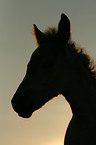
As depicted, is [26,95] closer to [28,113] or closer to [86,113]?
[28,113]

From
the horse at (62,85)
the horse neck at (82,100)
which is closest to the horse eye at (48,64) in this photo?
the horse at (62,85)

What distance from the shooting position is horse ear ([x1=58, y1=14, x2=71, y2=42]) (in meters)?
3.85

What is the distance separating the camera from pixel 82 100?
4008 mm

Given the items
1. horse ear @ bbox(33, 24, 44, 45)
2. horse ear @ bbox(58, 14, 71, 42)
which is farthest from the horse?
horse ear @ bbox(33, 24, 44, 45)

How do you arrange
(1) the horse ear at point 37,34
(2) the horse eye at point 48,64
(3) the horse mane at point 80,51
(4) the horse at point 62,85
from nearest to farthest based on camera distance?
(4) the horse at point 62,85 → (2) the horse eye at point 48,64 → (3) the horse mane at point 80,51 → (1) the horse ear at point 37,34

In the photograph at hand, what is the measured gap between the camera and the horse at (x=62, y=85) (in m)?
3.80

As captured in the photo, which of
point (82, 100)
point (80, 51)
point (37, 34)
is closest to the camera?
point (82, 100)

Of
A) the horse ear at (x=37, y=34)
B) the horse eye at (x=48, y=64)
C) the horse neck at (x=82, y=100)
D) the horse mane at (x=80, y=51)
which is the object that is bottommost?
the horse neck at (x=82, y=100)

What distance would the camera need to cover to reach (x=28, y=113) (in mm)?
3787

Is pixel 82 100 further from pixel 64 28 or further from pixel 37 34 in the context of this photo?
pixel 37 34

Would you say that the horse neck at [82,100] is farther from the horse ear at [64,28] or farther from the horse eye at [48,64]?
the horse ear at [64,28]

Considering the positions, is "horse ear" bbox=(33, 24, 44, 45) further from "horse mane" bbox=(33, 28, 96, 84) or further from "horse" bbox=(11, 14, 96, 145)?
"horse" bbox=(11, 14, 96, 145)

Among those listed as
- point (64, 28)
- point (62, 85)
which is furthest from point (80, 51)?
point (62, 85)

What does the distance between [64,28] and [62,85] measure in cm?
98
